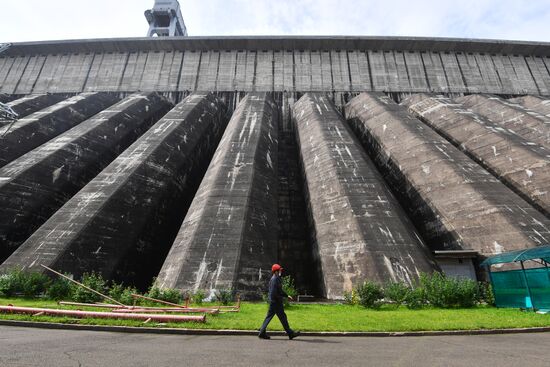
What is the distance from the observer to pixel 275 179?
691 inches

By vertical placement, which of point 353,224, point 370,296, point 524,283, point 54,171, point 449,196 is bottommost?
point 370,296

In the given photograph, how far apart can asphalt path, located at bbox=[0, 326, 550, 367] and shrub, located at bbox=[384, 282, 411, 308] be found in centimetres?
380

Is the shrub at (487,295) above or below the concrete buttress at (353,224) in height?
below

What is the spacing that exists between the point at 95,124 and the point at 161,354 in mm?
20713

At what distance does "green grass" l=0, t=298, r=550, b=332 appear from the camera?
20.0ft

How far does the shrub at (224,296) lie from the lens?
9.73 metres

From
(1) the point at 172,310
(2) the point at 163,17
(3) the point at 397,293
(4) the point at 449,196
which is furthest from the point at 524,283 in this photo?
(2) the point at 163,17

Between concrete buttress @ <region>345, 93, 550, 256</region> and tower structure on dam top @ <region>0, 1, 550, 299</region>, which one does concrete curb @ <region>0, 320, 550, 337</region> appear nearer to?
tower structure on dam top @ <region>0, 1, 550, 299</region>

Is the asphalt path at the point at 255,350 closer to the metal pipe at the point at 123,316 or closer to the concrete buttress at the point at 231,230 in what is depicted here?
the metal pipe at the point at 123,316

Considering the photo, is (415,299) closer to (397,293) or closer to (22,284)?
(397,293)

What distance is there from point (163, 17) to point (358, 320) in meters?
51.5

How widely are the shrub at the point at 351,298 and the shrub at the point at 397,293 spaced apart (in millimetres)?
962

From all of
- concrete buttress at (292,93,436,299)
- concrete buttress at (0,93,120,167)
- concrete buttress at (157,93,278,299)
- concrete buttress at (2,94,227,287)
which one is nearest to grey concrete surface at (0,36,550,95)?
concrete buttress at (0,93,120,167)

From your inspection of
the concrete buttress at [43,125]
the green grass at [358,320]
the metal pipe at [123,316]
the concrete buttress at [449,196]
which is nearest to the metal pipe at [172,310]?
the green grass at [358,320]
